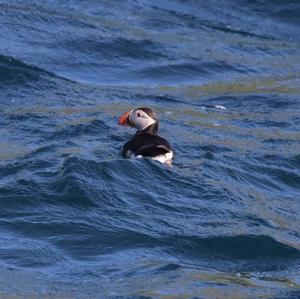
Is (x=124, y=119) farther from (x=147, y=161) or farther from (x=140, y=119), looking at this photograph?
(x=147, y=161)

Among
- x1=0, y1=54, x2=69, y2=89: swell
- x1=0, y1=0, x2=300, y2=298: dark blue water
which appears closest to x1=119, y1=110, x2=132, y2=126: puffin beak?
x1=0, y1=0, x2=300, y2=298: dark blue water

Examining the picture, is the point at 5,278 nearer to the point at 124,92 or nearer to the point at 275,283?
the point at 275,283

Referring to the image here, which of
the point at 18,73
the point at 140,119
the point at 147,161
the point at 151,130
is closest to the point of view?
the point at 147,161

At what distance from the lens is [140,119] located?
38.2ft

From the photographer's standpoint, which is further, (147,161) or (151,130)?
(151,130)

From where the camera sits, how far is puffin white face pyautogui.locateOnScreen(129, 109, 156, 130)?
11562 millimetres

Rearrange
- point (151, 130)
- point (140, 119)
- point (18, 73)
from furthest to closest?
point (18, 73) → point (140, 119) → point (151, 130)

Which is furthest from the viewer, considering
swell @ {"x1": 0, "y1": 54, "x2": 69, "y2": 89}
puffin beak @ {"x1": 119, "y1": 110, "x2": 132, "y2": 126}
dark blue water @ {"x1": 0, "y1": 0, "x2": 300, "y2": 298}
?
swell @ {"x1": 0, "y1": 54, "x2": 69, "y2": 89}

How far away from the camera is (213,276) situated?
8.12 m

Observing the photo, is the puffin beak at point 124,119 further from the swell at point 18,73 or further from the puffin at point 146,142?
the swell at point 18,73

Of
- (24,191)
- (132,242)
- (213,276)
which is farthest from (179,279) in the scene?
(24,191)

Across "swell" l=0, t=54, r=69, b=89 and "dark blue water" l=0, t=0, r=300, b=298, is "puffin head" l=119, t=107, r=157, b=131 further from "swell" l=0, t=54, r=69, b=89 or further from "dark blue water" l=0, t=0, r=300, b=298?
"swell" l=0, t=54, r=69, b=89

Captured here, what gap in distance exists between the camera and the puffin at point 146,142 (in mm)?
10633

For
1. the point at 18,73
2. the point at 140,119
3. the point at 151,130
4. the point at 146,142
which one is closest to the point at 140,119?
the point at 140,119
